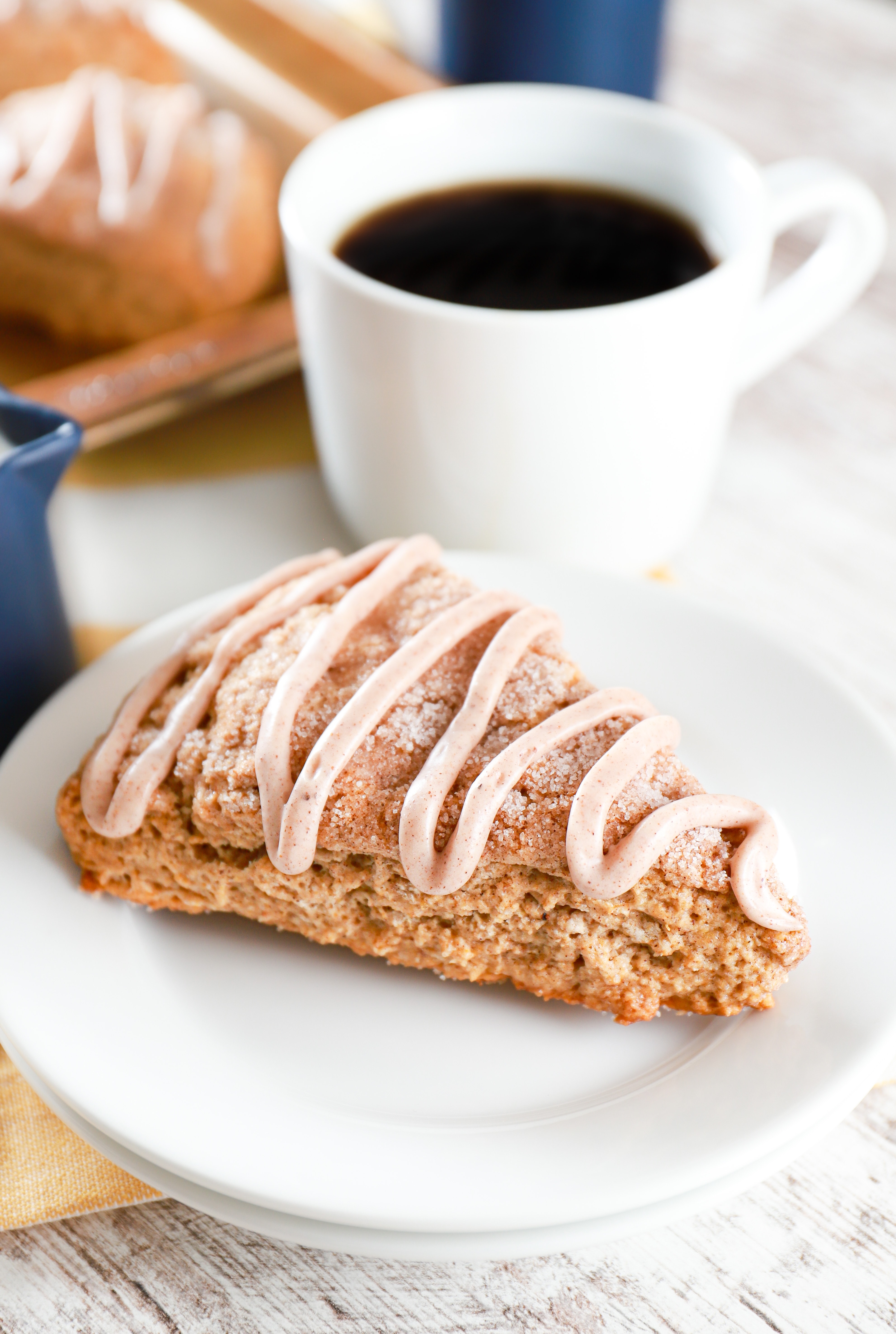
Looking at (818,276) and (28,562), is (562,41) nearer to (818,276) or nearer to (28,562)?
(818,276)

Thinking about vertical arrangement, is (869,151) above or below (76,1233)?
above

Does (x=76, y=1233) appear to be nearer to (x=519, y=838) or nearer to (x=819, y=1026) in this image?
(x=519, y=838)

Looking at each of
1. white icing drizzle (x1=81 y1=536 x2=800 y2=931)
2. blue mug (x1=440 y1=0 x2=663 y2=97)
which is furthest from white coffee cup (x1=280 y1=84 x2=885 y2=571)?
blue mug (x1=440 y1=0 x2=663 y2=97)

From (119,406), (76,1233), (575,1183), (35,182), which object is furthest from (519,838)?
(35,182)

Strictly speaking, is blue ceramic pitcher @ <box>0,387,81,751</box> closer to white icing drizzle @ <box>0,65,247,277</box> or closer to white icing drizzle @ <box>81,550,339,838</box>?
white icing drizzle @ <box>81,550,339,838</box>

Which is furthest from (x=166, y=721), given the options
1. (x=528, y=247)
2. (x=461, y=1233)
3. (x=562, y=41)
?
(x=562, y=41)

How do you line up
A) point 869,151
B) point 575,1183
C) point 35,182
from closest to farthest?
point 575,1183 → point 35,182 → point 869,151
